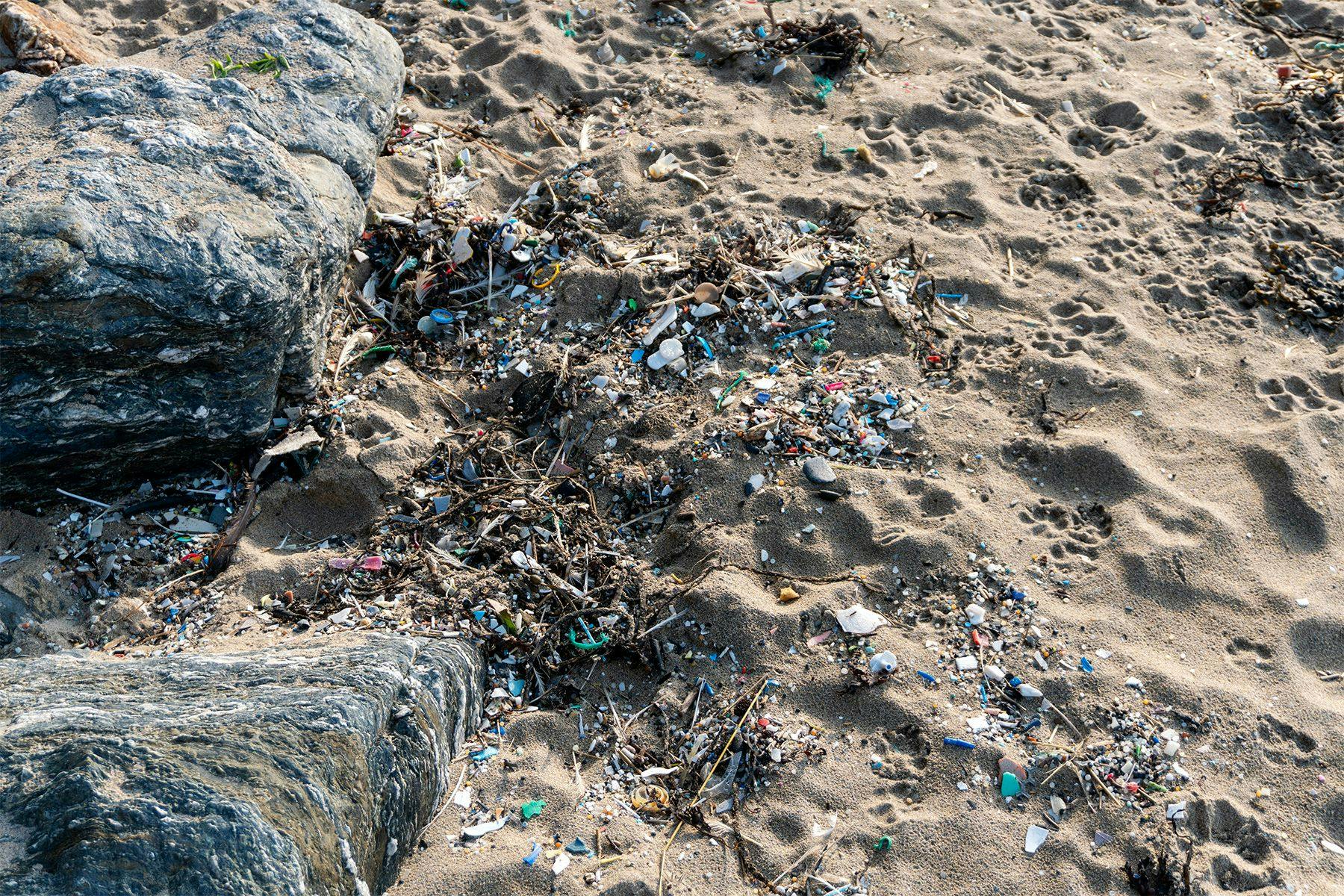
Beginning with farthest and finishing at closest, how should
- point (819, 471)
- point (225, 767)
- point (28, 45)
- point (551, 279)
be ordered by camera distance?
1. point (28, 45)
2. point (551, 279)
3. point (819, 471)
4. point (225, 767)

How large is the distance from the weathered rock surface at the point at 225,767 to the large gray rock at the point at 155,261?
807 mm

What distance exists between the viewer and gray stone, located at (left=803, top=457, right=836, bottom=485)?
3154 mm

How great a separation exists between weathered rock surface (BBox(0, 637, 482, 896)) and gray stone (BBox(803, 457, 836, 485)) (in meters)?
1.31

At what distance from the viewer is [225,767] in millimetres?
1917

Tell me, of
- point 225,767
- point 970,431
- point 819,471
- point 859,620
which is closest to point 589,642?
point 859,620

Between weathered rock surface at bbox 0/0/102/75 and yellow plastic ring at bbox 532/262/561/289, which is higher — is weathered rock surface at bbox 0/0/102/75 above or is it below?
above

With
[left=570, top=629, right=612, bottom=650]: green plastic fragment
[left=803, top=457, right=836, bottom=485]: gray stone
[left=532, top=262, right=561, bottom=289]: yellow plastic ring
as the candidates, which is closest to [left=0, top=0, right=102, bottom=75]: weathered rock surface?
[left=532, top=262, right=561, bottom=289]: yellow plastic ring

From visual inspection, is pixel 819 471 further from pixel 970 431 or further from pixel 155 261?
pixel 155 261

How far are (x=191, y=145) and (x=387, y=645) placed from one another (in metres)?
1.84

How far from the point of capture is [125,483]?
126 inches

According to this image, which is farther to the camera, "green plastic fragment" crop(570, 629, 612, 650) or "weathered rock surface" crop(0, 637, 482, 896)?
"green plastic fragment" crop(570, 629, 612, 650)

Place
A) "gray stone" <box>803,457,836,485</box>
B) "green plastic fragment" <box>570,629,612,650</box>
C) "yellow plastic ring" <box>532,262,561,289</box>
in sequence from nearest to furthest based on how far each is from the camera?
1. "green plastic fragment" <box>570,629,612,650</box>
2. "gray stone" <box>803,457,836,485</box>
3. "yellow plastic ring" <box>532,262,561,289</box>

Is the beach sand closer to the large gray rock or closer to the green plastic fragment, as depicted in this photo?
the green plastic fragment

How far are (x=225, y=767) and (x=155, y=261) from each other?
165 centimetres
